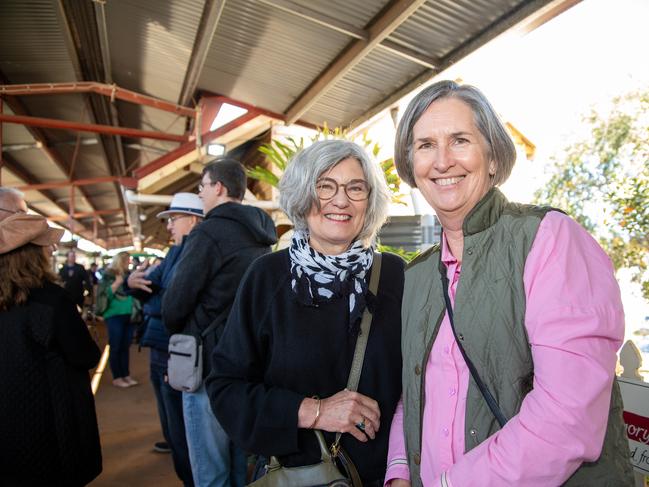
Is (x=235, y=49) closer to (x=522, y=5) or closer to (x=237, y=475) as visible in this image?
(x=522, y=5)

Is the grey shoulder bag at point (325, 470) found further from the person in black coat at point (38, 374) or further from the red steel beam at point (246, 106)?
the red steel beam at point (246, 106)

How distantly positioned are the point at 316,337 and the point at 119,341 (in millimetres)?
5902

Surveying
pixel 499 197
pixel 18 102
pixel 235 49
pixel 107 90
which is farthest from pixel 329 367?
pixel 18 102

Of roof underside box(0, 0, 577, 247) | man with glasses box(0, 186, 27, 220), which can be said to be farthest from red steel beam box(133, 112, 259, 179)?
man with glasses box(0, 186, 27, 220)

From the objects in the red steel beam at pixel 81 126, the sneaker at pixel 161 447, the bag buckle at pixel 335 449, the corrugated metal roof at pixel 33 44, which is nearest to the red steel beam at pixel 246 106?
the red steel beam at pixel 81 126

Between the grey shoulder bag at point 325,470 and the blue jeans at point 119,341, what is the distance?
576 cm

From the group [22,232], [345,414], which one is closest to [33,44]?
[22,232]

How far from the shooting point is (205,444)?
2682mm

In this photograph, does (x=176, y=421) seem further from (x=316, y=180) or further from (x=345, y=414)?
(x=316, y=180)

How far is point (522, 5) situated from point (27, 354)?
177 inches

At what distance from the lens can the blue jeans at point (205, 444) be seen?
2658mm

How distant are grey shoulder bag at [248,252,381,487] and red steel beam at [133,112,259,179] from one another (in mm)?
7865

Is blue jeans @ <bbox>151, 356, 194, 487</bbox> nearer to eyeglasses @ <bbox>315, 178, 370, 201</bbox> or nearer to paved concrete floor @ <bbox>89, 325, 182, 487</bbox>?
paved concrete floor @ <bbox>89, 325, 182, 487</bbox>

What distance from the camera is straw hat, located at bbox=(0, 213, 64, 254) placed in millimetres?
2182
